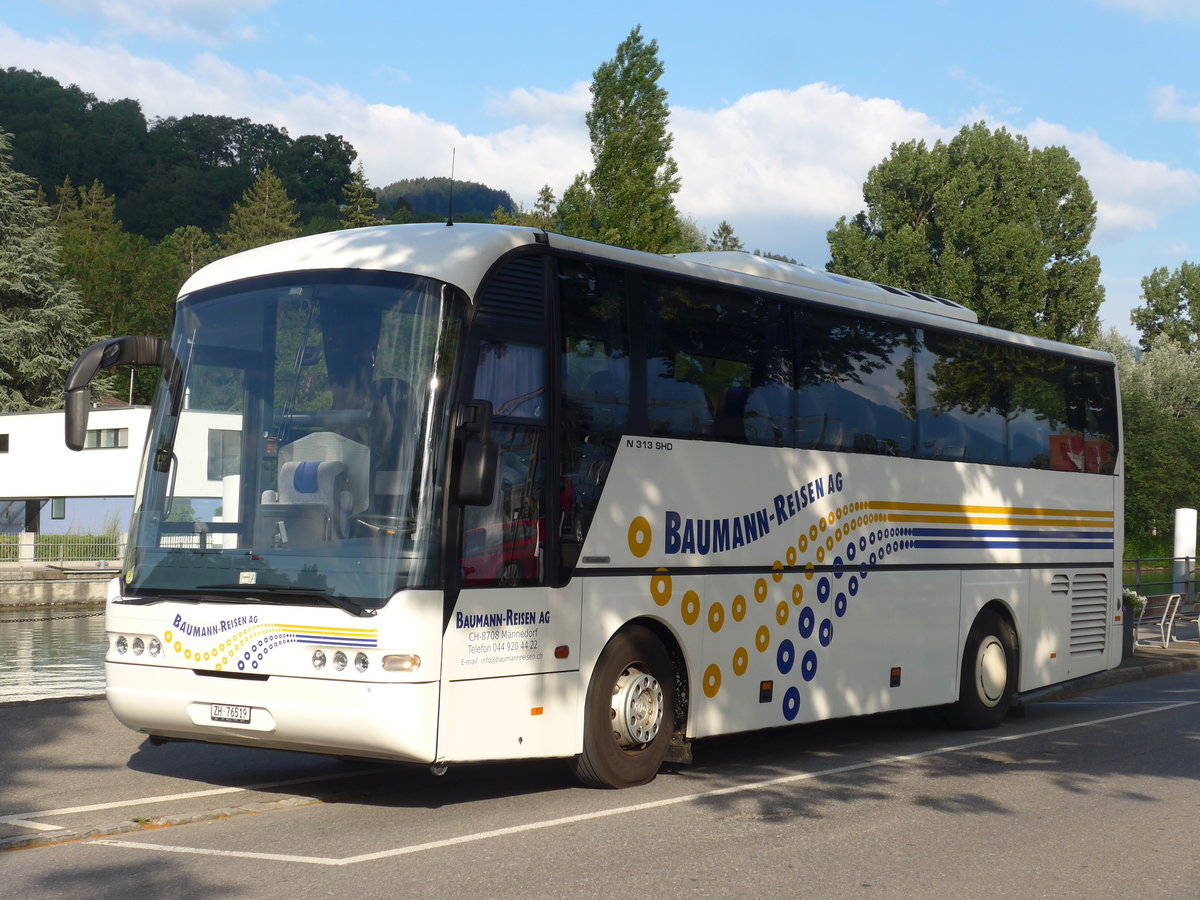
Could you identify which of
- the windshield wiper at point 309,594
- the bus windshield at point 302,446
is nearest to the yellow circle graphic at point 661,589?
the bus windshield at point 302,446

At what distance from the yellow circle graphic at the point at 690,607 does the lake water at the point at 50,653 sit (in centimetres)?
691

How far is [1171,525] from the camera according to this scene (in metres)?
51.9

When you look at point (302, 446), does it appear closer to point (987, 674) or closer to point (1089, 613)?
point (987, 674)

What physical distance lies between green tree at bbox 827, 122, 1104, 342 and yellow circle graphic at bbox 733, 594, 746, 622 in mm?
48320

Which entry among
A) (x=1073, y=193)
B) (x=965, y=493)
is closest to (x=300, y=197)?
(x=1073, y=193)

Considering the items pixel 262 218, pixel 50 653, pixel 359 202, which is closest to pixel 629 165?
pixel 50 653

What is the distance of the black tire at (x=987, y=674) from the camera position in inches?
→ 551

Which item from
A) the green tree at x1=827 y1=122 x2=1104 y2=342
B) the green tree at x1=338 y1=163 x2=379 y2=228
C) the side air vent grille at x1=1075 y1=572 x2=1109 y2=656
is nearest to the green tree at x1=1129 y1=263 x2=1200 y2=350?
the green tree at x1=827 y1=122 x2=1104 y2=342

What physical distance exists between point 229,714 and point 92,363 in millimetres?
2335

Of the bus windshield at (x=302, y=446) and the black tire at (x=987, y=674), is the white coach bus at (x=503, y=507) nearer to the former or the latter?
the bus windshield at (x=302, y=446)

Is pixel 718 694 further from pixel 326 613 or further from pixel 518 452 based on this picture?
pixel 326 613

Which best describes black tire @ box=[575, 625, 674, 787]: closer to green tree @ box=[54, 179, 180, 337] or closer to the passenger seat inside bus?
the passenger seat inside bus

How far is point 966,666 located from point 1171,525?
41557 millimetres

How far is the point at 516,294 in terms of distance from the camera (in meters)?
9.23
